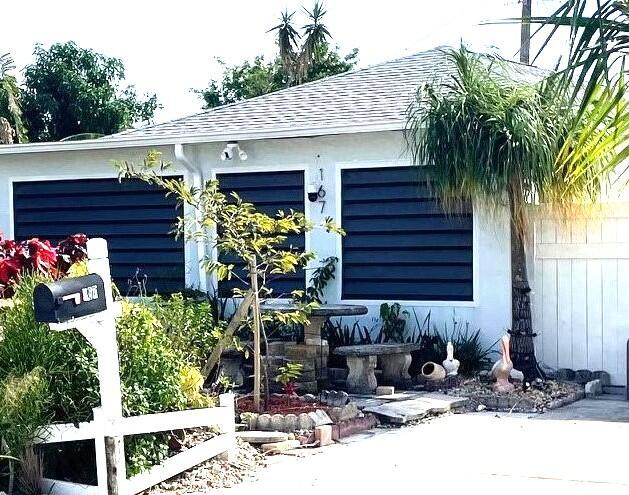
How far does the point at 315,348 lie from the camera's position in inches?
435

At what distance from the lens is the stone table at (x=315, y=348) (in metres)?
10.9

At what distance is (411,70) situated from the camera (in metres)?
14.8

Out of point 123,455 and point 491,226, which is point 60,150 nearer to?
point 491,226

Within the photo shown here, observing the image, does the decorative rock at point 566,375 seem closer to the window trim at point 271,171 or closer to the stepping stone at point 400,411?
the stepping stone at point 400,411

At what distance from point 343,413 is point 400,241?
3.96m

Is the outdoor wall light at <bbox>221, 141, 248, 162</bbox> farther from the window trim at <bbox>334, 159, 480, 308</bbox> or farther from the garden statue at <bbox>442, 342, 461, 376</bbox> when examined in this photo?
the garden statue at <bbox>442, 342, 461, 376</bbox>

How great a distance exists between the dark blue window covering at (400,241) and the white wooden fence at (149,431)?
16.5ft

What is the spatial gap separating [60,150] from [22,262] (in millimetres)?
5858

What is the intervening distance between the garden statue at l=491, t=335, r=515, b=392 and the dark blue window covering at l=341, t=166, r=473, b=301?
4.96ft

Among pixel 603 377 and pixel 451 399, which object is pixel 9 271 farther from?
pixel 603 377

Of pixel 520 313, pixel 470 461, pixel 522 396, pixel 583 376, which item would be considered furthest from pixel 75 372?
pixel 583 376

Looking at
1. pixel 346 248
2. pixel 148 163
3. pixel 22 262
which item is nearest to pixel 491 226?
pixel 346 248

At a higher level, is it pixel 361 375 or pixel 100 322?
pixel 100 322

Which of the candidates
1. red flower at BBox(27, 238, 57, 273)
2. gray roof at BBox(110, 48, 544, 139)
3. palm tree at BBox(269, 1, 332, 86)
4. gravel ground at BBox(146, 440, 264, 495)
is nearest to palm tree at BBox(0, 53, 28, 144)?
palm tree at BBox(269, 1, 332, 86)
